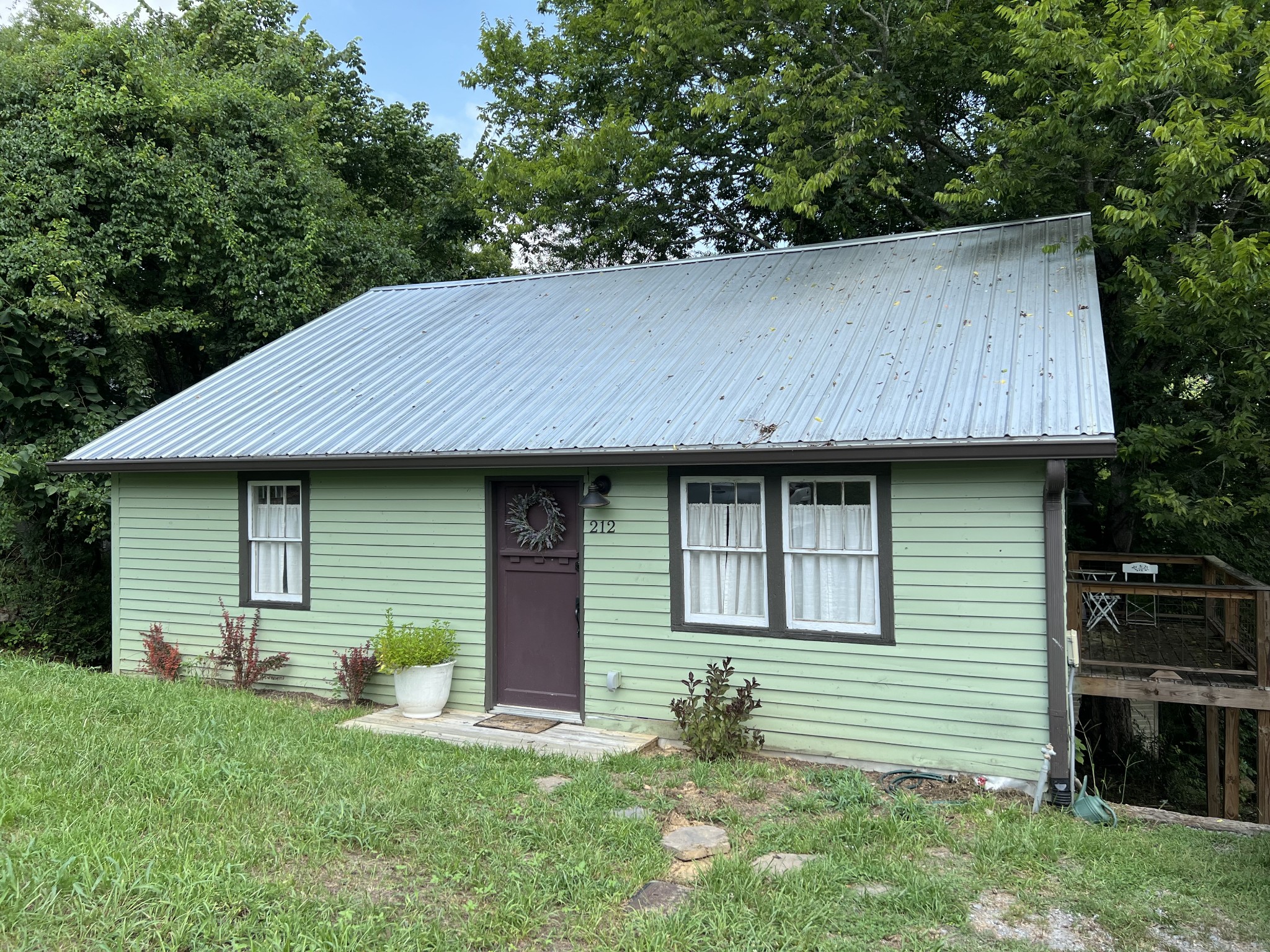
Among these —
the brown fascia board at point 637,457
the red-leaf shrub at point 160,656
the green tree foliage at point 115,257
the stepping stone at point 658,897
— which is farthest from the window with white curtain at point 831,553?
the green tree foliage at point 115,257

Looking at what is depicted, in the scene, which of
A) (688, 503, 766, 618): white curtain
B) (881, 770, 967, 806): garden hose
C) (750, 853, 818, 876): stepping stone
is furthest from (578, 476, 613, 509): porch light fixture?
(750, 853, 818, 876): stepping stone

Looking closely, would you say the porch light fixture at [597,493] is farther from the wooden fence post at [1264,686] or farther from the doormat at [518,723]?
the wooden fence post at [1264,686]

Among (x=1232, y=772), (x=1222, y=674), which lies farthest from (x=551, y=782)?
(x=1232, y=772)

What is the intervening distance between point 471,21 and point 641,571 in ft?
55.0

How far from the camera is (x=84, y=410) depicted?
14.2 meters

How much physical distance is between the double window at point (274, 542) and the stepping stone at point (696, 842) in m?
5.82

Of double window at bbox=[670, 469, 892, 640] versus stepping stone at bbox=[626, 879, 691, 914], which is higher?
double window at bbox=[670, 469, 892, 640]

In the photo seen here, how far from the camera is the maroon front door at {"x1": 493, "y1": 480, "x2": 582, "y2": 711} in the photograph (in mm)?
8438

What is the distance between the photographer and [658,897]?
4.38 metres

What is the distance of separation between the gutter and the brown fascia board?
0.39m

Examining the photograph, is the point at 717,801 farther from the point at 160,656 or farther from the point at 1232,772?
the point at 160,656

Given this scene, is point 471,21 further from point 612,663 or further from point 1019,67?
point 612,663

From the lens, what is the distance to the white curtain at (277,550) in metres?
9.79

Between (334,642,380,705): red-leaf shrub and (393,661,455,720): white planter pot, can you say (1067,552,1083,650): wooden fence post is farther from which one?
(334,642,380,705): red-leaf shrub
